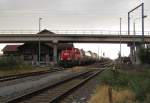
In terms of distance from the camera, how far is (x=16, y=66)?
5894cm

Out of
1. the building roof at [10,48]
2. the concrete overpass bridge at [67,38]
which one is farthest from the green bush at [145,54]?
the building roof at [10,48]

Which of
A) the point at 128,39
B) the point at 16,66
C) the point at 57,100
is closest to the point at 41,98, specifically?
the point at 57,100

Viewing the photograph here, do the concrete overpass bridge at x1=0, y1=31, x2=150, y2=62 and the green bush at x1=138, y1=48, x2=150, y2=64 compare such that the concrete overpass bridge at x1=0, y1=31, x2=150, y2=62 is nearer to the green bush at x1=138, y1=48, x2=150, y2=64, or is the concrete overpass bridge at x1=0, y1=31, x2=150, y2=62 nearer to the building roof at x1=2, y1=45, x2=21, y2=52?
the building roof at x1=2, y1=45, x2=21, y2=52

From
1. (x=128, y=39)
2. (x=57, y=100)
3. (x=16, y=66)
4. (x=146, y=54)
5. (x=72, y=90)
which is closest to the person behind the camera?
(x=57, y=100)

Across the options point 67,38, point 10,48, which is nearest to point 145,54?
point 67,38

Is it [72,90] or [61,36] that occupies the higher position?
[61,36]

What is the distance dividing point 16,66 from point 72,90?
3499cm

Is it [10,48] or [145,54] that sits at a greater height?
[10,48]

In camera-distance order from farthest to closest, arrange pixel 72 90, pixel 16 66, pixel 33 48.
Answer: pixel 33 48
pixel 16 66
pixel 72 90

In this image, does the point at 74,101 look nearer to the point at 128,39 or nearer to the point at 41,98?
the point at 41,98

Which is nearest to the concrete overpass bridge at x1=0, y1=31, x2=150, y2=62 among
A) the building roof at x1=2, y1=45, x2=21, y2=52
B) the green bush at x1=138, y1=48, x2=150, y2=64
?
the building roof at x1=2, y1=45, x2=21, y2=52

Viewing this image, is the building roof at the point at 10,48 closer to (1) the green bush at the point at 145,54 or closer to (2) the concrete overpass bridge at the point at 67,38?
(2) the concrete overpass bridge at the point at 67,38

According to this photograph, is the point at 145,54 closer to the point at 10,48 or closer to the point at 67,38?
the point at 67,38

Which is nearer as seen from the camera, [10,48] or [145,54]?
[145,54]
